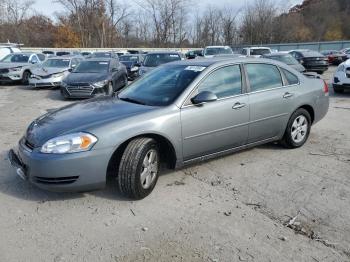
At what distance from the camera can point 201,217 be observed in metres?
3.62

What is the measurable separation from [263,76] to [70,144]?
121 inches

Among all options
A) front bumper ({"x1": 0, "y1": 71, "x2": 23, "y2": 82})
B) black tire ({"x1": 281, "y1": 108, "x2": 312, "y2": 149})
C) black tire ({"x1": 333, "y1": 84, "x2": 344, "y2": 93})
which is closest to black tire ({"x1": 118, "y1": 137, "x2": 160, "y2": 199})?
black tire ({"x1": 281, "y1": 108, "x2": 312, "y2": 149})

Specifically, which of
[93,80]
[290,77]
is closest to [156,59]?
[93,80]

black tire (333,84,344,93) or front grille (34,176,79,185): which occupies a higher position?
black tire (333,84,344,93)

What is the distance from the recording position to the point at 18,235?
3299 millimetres

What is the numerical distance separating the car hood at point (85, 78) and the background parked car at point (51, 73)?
2480mm

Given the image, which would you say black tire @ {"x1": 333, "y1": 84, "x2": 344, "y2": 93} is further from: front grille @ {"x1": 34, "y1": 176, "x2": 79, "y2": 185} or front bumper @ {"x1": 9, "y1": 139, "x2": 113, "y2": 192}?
front grille @ {"x1": 34, "y1": 176, "x2": 79, "y2": 185}

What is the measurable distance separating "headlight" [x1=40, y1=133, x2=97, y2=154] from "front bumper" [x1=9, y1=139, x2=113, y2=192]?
0.05m

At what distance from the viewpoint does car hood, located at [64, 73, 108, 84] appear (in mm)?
11445

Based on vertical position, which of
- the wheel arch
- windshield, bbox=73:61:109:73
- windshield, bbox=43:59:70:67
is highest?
windshield, bbox=43:59:70:67

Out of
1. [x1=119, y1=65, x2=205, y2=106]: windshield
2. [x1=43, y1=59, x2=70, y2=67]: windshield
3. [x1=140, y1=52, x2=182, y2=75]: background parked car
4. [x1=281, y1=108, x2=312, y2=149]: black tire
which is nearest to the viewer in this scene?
[x1=119, y1=65, x2=205, y2=106]: windshield

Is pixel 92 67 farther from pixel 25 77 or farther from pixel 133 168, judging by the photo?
pixel 133 168

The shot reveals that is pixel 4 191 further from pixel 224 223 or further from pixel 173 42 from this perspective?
pixel 173 42

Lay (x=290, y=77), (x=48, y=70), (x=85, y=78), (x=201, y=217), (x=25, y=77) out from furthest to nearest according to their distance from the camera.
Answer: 1. (x=25, y=77)
2. (x=48, y=70)
3. (x=85, y=78)
4. (x=290, y=77)
5. (x=201, y=217)
